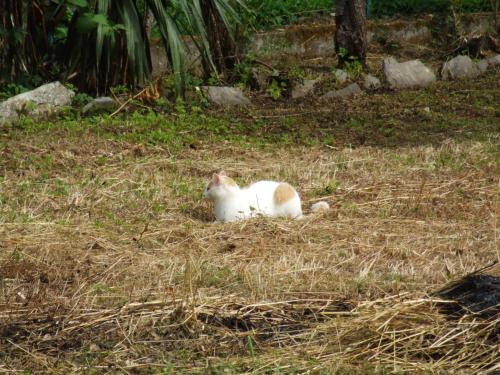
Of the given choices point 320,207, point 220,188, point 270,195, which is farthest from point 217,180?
point 320,207

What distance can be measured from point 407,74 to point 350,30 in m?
0.96

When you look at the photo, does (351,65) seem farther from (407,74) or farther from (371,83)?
(407,74)

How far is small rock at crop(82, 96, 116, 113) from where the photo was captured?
10586 millimetres

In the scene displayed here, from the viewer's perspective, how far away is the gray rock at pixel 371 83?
1233 centimetres

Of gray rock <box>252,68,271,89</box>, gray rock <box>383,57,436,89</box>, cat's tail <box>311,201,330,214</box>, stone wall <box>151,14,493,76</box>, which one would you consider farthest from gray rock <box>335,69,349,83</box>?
cat's tail <box>311,201,330,214</box>

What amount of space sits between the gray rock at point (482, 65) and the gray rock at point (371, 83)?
1.65 meters

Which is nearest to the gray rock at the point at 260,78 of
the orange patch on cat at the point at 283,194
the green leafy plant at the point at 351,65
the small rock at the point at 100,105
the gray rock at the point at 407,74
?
the green leafy plant at the point at 351,65

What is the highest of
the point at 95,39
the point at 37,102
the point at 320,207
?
the point at 95,39

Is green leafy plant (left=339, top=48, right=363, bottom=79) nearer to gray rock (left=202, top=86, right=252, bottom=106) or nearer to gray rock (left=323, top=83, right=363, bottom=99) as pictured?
gray rock (left=323, top=83, right=363, bottom=99)

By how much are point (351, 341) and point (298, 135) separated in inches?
226

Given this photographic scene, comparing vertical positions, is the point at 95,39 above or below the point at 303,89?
above

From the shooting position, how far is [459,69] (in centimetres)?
1306

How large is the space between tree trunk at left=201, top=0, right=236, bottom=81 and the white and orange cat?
4.60 m

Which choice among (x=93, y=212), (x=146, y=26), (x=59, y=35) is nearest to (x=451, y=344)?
(x=93, y=212)
